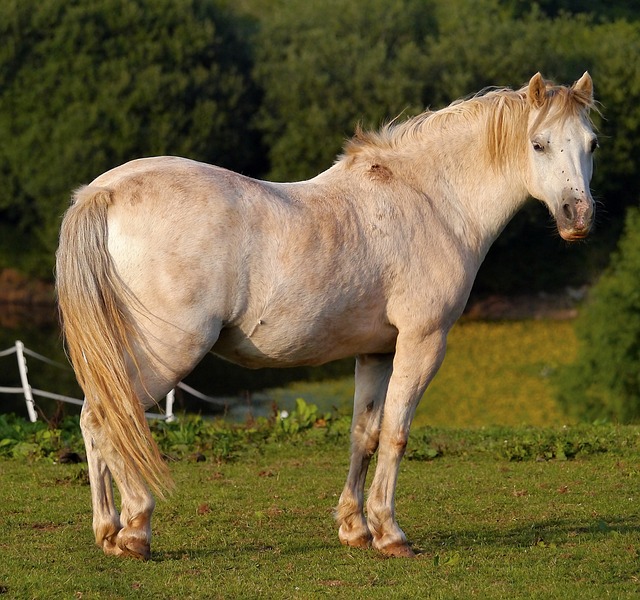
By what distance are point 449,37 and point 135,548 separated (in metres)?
34.7

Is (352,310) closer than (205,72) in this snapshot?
Yes

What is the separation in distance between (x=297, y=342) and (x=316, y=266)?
1.35 feet

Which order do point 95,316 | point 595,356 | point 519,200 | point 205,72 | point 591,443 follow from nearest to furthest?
point 95,316, point 519,200, point 591,443, point 595,356, point 205,72

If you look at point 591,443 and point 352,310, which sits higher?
point 352,310

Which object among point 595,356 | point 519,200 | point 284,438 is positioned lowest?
point 595,356

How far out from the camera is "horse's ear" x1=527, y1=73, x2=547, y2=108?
5859mm

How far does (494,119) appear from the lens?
6.13 metres

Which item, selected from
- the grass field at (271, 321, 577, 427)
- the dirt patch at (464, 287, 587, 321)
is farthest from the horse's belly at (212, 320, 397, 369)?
the dirt patch at (464, 287, 587, 321)

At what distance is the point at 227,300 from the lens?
527 centimetres

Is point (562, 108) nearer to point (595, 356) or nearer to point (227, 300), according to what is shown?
point (227, 300)

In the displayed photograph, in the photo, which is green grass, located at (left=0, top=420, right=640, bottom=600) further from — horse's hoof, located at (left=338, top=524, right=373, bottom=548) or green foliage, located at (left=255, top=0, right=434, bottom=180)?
green foliage, located at (left=255, top=0, right=434, bottom=180)

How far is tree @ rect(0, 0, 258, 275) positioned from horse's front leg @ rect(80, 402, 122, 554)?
30.9m

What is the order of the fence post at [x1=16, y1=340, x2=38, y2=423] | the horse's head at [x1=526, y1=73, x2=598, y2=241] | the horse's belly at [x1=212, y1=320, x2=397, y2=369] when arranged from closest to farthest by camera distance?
the horse's belly at [x1=212, y1=320, x2=397, y2=369] → the horse's head at [x1=526, y1=73, x2=598, y2=241] → the fence post at [x1=16, y1=340, x2=38, y2=423]

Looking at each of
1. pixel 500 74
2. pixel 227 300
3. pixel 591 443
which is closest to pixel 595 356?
Result: pixel 591 443
